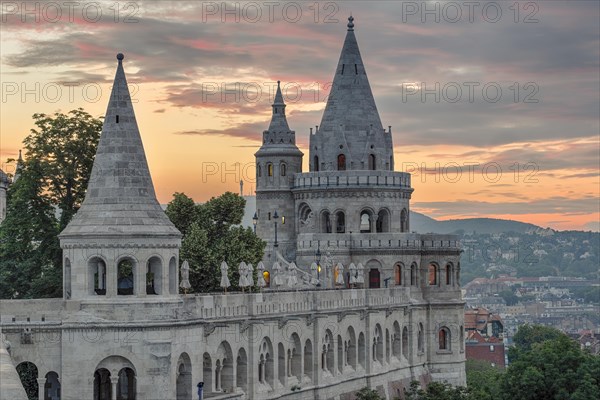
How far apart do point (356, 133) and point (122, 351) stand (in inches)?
2203

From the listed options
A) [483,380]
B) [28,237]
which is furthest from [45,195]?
[483,380]

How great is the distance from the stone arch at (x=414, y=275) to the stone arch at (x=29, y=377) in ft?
181

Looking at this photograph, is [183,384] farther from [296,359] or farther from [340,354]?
[340,354]

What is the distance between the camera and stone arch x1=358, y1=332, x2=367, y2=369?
104 metres

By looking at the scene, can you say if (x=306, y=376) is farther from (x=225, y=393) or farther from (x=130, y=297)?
(x=130, y=297)

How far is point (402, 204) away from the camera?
126 m

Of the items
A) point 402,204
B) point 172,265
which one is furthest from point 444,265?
point 172,265

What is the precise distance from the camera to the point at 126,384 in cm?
7194

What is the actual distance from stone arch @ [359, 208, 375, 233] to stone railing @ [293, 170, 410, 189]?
2193mm

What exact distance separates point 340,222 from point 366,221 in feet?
22.5

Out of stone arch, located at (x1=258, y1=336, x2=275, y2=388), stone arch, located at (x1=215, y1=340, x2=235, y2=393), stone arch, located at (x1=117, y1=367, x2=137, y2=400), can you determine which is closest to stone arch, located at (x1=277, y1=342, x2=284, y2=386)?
stone arch, located at (x1=258, y1=336, x2=275, y2=388)

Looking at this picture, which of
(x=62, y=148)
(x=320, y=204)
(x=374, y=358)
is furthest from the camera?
(x=320, y=204)

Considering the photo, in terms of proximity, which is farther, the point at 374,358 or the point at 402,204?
the point at 402,204

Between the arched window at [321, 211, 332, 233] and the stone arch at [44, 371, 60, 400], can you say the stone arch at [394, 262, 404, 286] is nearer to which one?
the arched window at [321, 211, 332, 233]
